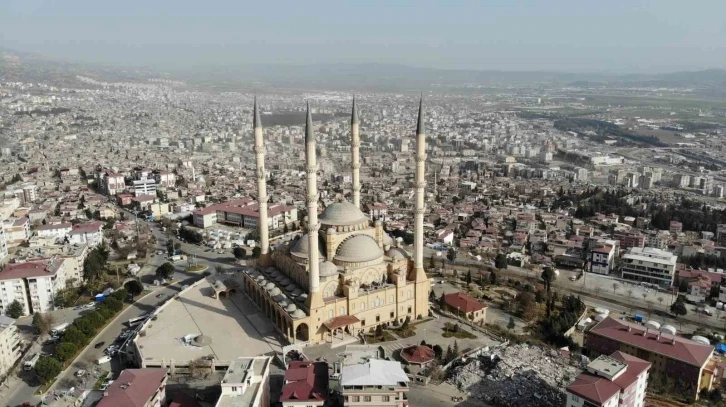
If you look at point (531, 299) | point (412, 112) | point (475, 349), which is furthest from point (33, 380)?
point (412, 112)

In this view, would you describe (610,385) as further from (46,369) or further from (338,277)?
(46,369)

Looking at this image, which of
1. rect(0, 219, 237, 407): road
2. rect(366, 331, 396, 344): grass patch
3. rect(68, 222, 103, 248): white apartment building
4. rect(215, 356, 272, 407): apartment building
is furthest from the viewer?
rect(68, 222, 103, 248): white apartment building

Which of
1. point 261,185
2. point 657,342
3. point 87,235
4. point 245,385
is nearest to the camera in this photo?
point 245,385

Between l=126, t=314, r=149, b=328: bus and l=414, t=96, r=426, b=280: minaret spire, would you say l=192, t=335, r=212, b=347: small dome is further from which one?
l=414, t=96, r=426, b=280: minaret spire

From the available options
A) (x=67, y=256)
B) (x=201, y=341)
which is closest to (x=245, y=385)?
(x=201, y=341)

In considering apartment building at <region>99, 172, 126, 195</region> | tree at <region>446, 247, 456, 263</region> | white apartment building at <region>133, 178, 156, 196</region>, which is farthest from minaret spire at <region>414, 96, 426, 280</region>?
apartment building at <region>99, 172, 126, 195</region>

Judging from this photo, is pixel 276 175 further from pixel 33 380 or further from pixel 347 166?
pixel 33 380
